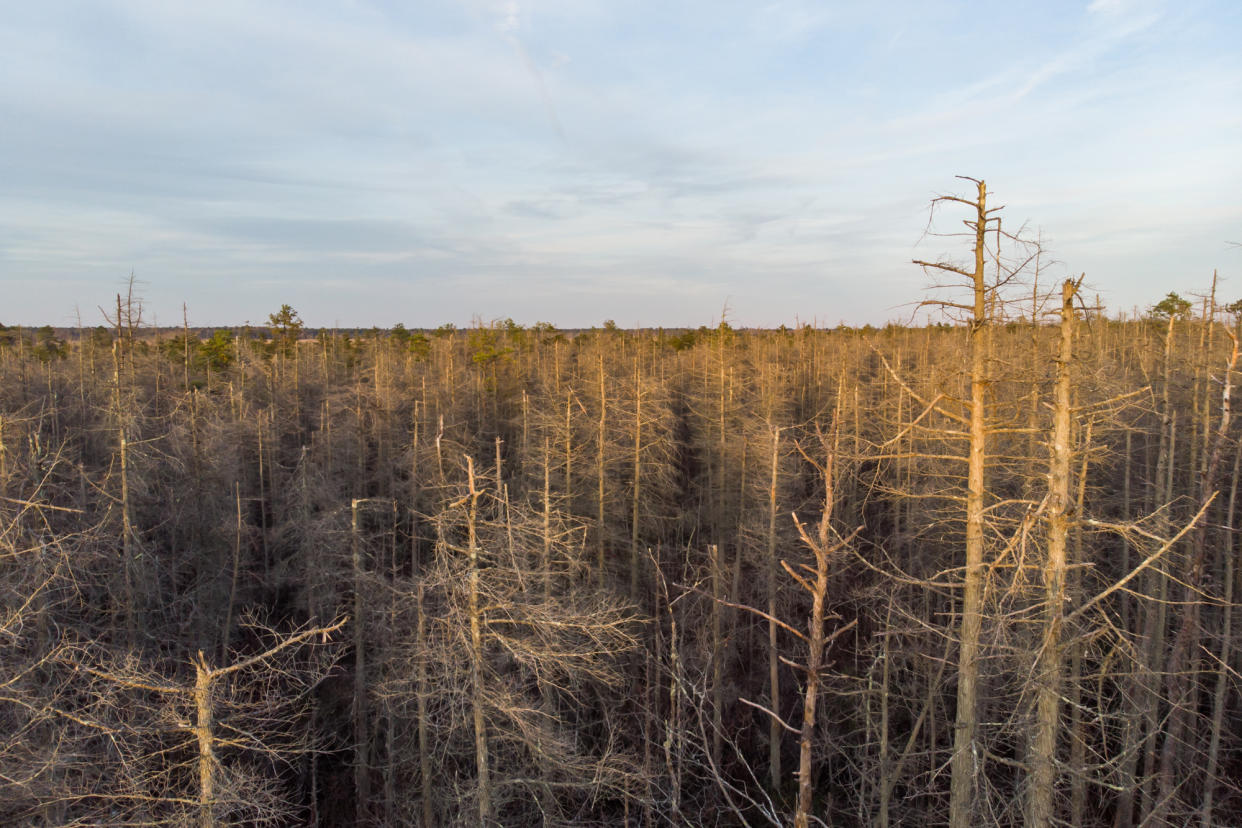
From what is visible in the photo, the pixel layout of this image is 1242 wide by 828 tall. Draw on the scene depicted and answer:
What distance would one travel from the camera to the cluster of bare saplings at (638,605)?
27.6 feet

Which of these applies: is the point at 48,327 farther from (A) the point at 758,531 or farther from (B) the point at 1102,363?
(B) the point at 1102,363

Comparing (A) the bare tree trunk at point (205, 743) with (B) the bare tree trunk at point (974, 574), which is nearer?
(A) the bare tree trunk at point (205, 743)

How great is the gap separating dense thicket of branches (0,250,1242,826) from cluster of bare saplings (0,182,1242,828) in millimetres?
171

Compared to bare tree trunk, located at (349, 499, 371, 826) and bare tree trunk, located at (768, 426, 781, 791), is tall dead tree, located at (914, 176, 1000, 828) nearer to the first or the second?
bare tree trunk, located at (768, 426, 781, 791)

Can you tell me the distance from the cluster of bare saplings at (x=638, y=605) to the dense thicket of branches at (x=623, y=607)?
17cm

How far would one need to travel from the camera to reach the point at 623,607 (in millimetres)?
9789

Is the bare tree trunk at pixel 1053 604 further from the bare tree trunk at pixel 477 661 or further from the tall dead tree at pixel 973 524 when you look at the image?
the bare tree trunk at pixel 477 661

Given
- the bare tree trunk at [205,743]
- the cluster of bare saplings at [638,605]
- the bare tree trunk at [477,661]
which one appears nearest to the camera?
the bare tree trunk at [205,743]

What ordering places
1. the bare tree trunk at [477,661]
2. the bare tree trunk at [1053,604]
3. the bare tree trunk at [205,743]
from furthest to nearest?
1. the bare tree trunk at [477,661]
2. the bare tree trunk at [1053,604]
3. the bare tree trunk at [205,743]

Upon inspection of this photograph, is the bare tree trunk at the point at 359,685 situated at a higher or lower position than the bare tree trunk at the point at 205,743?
lower

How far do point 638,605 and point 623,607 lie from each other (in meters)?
4.23

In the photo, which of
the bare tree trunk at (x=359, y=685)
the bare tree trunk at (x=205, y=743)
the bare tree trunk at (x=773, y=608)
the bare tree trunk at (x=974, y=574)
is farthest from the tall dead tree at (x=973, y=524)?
the bare tree trunk at (x=359, y=685)

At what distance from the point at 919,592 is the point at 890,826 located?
735cm

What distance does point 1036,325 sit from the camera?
32.8 feet
